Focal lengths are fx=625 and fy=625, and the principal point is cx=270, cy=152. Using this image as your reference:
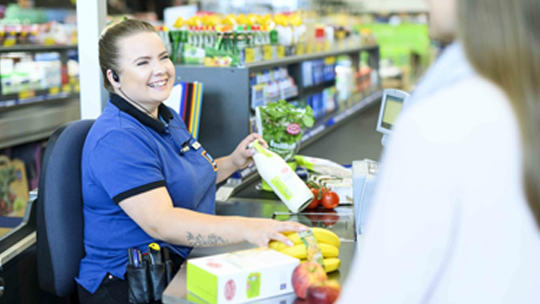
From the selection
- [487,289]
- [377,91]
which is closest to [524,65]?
[487,289]

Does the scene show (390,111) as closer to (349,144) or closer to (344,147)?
(344,147)

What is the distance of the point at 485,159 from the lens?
0.95 metres

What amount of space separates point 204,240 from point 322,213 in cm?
75

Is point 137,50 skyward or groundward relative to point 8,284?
skyward

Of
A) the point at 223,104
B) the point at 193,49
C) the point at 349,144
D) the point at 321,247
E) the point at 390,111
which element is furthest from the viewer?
the point at 349,144

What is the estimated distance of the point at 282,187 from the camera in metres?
2.48

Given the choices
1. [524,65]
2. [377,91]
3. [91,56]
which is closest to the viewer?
[524,65]

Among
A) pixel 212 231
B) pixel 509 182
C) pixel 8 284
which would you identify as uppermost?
pixel 509 182

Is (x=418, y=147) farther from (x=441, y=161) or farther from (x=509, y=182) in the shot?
(x=509, y=182)

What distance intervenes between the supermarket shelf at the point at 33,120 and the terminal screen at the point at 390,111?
3.97 meters

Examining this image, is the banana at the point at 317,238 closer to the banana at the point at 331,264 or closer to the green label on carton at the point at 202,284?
the banana at the point at 331,264

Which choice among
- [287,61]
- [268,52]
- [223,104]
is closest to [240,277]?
[223,104]

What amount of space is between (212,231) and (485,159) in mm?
1137

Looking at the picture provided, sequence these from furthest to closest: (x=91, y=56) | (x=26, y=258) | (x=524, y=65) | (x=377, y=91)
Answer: (x=377, y=91), (x=91, y=56), (x=26, y=258), (x=524, y=65)
